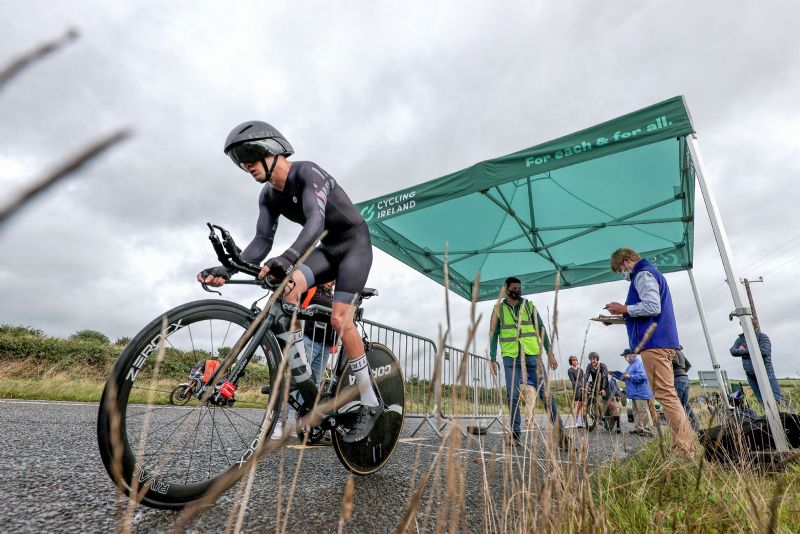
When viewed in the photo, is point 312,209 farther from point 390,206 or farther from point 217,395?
point 390,206

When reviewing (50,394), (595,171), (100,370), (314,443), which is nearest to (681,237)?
(595,171)

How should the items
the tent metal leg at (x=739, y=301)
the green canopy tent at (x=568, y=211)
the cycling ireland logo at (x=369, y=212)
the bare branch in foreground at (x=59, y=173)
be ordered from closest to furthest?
1. the bare branch in foreground at (x=59, y=173)
2. the tent metal leg at (x=739, y=301)
3. the green canopy tent at (x=568, y=211)
4. the cycling ireland logo at (x=369, y=212)

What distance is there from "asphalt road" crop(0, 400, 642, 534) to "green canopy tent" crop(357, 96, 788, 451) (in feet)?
8.90

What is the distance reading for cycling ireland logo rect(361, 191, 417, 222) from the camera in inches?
209

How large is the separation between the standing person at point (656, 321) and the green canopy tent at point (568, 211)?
0.54 metres

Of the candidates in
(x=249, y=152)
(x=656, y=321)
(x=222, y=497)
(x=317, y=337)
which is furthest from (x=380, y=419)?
(x=656, y=321)

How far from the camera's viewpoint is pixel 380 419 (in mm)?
3049

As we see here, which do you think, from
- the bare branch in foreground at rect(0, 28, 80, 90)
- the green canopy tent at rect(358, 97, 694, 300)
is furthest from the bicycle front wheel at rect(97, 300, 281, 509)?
the green canopy tent at rect(358, 97, 694, 300)

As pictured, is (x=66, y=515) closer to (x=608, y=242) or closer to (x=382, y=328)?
(x=382, y=328)

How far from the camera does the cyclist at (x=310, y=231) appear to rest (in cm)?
255

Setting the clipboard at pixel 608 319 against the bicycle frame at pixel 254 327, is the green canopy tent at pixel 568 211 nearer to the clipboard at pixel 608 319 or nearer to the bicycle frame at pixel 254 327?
the clipboard at pixel 608 319

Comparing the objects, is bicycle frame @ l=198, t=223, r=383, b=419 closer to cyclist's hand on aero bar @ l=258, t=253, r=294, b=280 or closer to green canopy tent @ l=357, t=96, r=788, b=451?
cyclist's hand on aero bar @ l=258, t=253, r=294, b=280

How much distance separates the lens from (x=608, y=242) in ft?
24.3

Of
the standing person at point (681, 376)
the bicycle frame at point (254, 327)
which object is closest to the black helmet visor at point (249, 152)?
the bicycle frame at point (254, 327)
